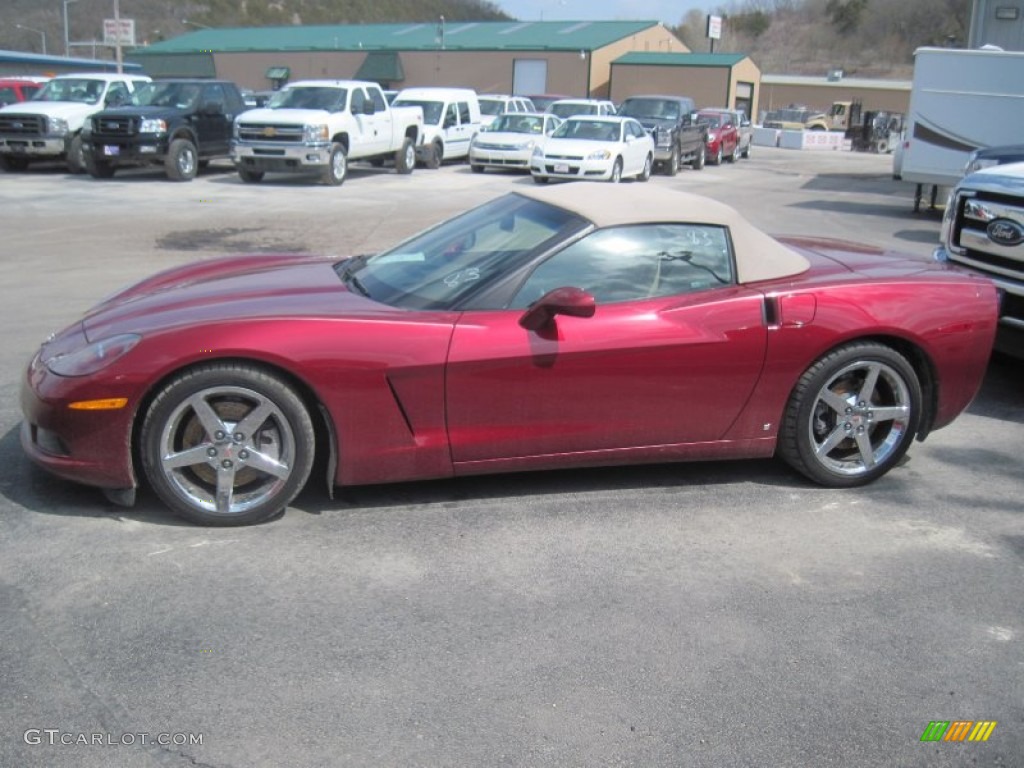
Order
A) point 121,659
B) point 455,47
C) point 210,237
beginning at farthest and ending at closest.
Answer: point 455,47 < point 210,237 < point 121,659

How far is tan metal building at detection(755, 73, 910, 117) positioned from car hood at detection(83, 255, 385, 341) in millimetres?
67519

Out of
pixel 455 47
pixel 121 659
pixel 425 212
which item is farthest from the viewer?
pixel 455 47

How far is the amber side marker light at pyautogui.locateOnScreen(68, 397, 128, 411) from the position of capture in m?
4.10

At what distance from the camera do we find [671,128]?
26562 millimetres

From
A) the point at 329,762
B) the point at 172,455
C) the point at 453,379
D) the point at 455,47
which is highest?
the point at 455,47

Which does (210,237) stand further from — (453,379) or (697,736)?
(697,736)

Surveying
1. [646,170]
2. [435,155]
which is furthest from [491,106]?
[646,170]

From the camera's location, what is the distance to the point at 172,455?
165 inches

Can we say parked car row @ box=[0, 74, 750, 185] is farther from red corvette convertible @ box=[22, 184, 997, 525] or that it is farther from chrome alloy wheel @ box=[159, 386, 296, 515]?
chrome alloy wheel @ box=[159, 386, 296, 515]

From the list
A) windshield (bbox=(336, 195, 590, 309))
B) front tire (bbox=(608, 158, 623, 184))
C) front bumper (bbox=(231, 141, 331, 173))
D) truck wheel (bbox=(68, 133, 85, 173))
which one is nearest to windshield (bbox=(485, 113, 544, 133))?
front tire (bbox=(608, 158, 623, 184))

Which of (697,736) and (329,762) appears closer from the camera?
(329,762)

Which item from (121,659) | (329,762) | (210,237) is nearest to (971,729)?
(329,762)

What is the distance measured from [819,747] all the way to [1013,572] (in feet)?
5.54

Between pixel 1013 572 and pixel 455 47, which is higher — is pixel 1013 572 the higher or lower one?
the lower one
